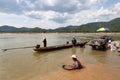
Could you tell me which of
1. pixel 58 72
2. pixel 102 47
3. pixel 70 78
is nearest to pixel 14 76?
pixel 58 72

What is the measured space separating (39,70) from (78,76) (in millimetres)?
3288

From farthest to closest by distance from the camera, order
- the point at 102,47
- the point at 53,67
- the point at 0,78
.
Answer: the point at 102,47 → the point at 53,67 → the point at 0,78

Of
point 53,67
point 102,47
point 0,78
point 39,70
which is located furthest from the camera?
point 102,47

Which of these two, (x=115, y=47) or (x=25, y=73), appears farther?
(x=115, y=47)

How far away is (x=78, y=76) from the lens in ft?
36.1

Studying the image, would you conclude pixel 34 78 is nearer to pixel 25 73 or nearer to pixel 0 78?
pixel 25 73

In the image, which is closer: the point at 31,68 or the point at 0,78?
the point at 0,78

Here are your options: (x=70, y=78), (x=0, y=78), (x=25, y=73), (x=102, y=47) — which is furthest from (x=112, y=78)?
(x=102, y=47)

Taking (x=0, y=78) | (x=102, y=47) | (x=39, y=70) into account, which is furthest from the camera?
(x=102, y=47)

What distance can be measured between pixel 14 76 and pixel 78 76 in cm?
439

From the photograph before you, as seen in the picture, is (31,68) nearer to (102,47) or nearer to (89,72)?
(89,72)

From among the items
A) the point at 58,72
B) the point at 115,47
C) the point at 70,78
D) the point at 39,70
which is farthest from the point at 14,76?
the point at 115,47

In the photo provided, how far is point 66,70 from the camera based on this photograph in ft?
40.2

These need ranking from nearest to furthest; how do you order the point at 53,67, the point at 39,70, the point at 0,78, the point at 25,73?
the point at 0,78 < the point at 25,73 < the point at 39,70 < the point at 53,67
